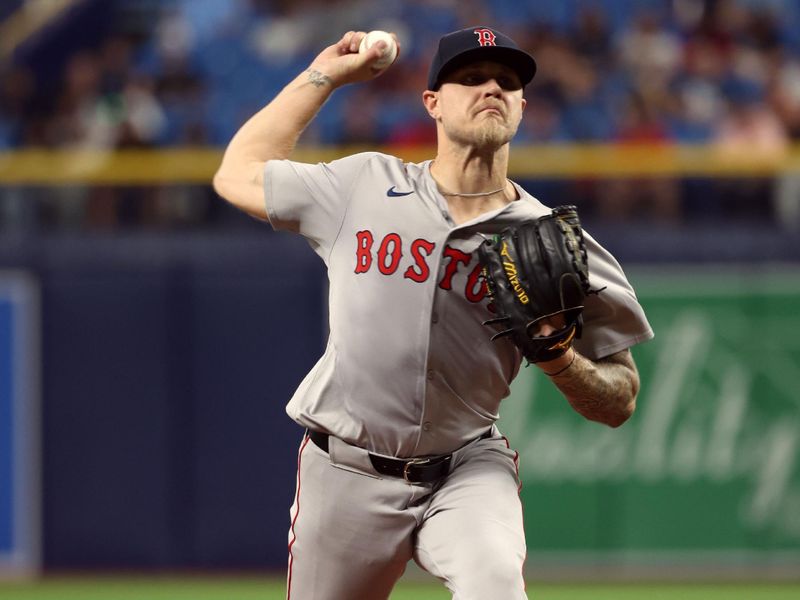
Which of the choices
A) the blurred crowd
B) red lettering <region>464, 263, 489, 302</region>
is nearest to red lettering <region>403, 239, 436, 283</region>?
red lettering <region>464, 263, 489, 302</region>

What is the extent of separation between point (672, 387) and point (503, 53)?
4508 millimetres

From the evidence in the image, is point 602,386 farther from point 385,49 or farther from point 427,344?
point 385,49

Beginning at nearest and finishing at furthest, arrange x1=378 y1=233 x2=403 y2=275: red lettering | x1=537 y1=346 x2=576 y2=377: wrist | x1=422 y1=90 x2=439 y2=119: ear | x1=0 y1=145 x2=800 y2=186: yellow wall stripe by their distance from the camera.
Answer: x1=537 y1=346 x2=576 y2=377: wrist
x1=378 y1=233 x2=403 y2=275: red lettering
x1=422 y1=90 x2=439 y2=119: ear
x1=0 y1=145 x2=800 y2=186: yellow wall stripe

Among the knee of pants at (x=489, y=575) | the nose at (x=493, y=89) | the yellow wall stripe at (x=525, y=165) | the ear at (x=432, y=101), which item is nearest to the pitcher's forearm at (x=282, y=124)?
the ear at (x=432, y=101)

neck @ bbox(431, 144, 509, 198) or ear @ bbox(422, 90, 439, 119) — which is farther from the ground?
ear @ bbox(422, 90, 439, 119)

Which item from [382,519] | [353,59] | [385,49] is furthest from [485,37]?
[382,519]

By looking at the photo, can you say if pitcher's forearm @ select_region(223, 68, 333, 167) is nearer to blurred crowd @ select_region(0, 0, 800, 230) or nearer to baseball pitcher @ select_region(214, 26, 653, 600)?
baseball pitcher @ select_region(214, 26, 653, 600)

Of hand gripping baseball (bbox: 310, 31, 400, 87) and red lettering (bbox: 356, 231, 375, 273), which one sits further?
hand gripping baseball (bbox: 310, 31, 400, 87)

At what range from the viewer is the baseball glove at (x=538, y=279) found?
11.3 feet

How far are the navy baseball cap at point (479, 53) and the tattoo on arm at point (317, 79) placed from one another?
0.38 m

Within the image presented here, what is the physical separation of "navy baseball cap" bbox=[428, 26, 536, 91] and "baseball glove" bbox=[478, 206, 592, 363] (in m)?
0.44

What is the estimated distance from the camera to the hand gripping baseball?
390cm

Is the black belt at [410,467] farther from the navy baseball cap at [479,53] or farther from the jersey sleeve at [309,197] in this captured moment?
the navy baseball cap at [479,53]

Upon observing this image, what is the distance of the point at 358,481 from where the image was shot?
12.4 feet
